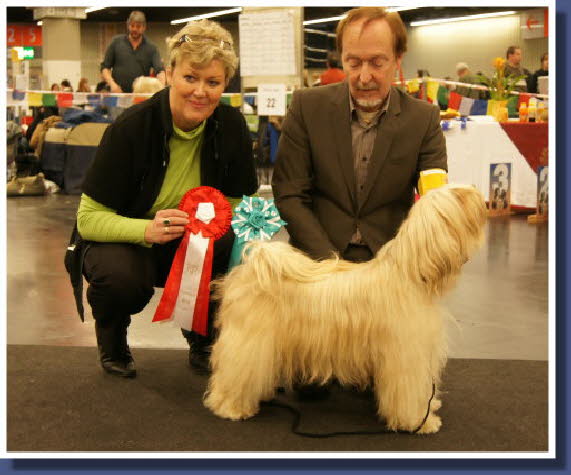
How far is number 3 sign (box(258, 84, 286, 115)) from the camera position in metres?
6.63

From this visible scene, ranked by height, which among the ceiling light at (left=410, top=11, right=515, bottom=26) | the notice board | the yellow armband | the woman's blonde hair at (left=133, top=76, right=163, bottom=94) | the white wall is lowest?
the yellow armband

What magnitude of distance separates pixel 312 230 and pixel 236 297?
0.34 metres

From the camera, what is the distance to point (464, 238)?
1824mm

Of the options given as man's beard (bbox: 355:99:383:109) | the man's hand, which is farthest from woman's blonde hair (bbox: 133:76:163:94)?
man's beard (bbox: 355:99:383:109)

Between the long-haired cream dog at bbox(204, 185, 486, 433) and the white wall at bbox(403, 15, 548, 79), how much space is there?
15.2 metres

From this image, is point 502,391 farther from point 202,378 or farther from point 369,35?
point 369,35

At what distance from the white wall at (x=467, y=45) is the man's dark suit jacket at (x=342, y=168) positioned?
14817 mm

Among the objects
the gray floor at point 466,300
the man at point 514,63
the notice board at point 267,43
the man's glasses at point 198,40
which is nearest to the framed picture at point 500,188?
the gray floor at point 466,300

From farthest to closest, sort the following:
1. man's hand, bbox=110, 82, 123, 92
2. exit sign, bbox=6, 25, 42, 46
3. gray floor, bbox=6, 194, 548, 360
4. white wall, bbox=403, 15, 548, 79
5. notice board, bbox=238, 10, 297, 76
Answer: exit sign, bbox=6, 25, 42, 46
white wall, bbox=403, 15, 548, 79
man's hand, bbox=110, 82, 123, 92
notice board, bbox=238, 10, 297, 76
gray floor, bbox=6, 194, 548, 360

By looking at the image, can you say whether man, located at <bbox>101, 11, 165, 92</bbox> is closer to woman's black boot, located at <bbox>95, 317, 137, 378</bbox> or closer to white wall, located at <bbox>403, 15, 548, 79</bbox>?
woman's black boot, located at <bbox>95, 317, 137, 378</bbox>

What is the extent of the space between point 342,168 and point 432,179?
27 cm

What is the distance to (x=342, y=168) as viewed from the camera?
7.43ft

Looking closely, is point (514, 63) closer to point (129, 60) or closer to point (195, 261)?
point (129, 60)

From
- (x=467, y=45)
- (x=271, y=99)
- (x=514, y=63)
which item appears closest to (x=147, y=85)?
(x=271, y=99)
